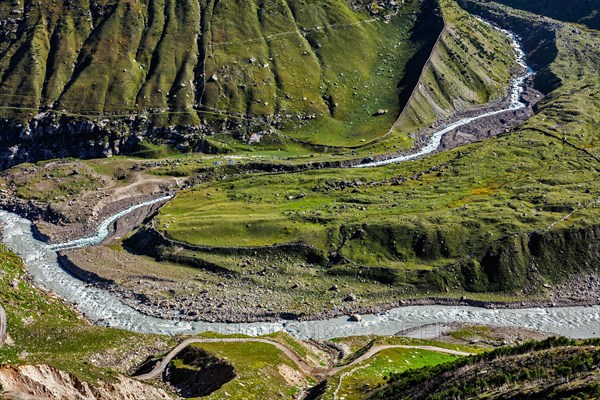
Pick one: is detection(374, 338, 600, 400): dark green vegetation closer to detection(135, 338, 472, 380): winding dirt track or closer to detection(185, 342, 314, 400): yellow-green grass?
detection(185, 342, 314, 400): yellow-green grass

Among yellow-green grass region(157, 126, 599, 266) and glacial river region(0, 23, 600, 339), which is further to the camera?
yellow-green grass region(157, 126, 599, 266)

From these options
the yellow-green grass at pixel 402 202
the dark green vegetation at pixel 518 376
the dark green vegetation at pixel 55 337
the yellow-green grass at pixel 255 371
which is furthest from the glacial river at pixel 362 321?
the dark green vegetation at pixel 518 376

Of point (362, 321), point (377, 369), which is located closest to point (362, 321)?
point (362, 321)

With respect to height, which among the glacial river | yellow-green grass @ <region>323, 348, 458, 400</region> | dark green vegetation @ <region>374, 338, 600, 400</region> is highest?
dark green vegetation @ <region>374, 338, 600, 400</region>

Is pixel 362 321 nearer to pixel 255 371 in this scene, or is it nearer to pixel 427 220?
pixel 427 220

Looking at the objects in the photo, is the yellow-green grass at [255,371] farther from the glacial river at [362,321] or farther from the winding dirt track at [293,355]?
the glacial river at [362,321]

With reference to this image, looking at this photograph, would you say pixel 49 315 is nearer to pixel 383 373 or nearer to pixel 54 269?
pixel 54 269

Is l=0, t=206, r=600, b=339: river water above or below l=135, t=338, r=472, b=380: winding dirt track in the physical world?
below

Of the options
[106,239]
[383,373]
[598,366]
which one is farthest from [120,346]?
[598,366]

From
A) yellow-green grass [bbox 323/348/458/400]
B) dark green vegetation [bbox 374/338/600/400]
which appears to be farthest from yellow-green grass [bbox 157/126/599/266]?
dark green vegetation [bbox 374/338/600/400]
